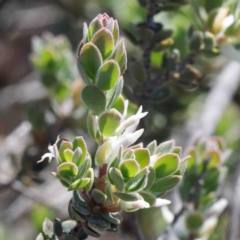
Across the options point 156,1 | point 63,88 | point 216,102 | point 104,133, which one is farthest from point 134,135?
point 216,102

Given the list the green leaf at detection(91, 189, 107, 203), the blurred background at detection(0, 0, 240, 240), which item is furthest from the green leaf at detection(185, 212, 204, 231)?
the green leaf at detection(91, 189, 107, 203)

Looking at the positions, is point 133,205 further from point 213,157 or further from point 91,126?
point 213,157

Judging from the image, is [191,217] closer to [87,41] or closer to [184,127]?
[87,41]

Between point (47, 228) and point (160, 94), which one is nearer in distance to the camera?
point (47, 228)

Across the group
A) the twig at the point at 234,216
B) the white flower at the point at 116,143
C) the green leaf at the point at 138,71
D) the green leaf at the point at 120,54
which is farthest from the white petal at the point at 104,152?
the twig at the point at 234,216

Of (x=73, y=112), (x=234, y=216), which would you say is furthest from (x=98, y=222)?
(x=73, y=112)

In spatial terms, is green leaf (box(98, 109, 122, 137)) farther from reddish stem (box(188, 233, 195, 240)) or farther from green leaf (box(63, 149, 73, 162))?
reddish stem (box(188, 233, 195, 240))
